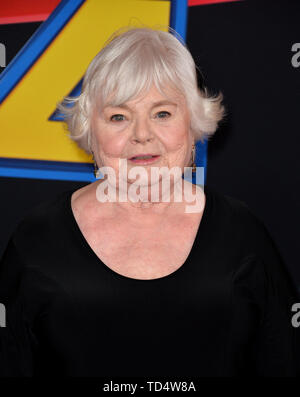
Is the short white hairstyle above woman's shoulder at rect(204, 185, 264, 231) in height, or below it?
above

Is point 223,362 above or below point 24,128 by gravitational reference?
below

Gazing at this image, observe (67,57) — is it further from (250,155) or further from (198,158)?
(250,155)

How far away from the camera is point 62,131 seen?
1.67 metres

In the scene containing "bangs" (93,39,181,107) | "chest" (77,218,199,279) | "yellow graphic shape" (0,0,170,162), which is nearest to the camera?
"bangs" (93,39,181,107)

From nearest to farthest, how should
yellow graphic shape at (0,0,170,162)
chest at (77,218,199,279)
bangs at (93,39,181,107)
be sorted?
bangs at (93,39,181,107) < chest at (77,218,199,279) < yellow graphic shape at (0,0,170,162)

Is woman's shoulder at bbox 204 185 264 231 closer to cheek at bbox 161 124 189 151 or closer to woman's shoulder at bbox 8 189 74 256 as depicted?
cheek at bbox 161 124 189 151

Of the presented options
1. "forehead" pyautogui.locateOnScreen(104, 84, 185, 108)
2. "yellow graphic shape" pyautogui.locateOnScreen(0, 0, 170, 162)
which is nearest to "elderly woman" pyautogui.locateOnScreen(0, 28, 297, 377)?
"forehead" pyautogui.locateOnScreen(104, 84, 185, 108)

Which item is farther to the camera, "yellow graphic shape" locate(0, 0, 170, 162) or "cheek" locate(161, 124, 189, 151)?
"yellow graphic shape" locate(0, 0, 170, 162)

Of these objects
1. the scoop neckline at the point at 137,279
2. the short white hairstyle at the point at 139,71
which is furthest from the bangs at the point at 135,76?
the scoop neckline at the point at 137,279

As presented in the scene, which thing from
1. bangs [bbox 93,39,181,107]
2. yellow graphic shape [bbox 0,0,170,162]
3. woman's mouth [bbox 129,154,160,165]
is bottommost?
woman's mouth [bbox 129,154,160,165]

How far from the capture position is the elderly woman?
1206 mm

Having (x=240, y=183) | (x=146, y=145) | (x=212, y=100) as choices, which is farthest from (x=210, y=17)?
(x=146, y=145)

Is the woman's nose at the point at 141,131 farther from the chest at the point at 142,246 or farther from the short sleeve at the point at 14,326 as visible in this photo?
the short sleeve at the point at 14,326

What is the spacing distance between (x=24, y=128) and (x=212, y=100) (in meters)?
0.64
